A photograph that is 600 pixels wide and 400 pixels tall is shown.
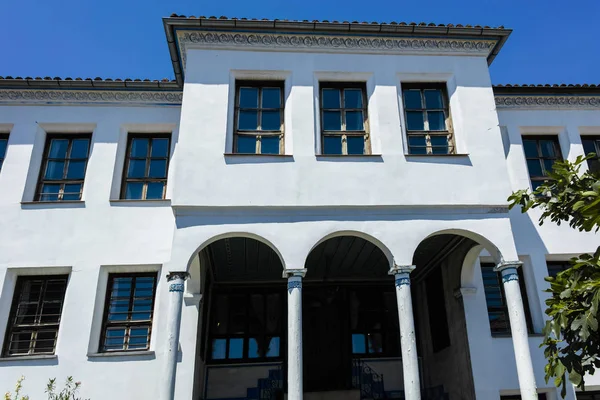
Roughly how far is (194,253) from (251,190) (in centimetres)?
139

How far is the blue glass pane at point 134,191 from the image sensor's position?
10500 mm

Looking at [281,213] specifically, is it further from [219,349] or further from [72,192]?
[72,192]

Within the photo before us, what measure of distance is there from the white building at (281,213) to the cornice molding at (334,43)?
0.03 m

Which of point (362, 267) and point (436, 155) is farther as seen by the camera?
point (362, 267)

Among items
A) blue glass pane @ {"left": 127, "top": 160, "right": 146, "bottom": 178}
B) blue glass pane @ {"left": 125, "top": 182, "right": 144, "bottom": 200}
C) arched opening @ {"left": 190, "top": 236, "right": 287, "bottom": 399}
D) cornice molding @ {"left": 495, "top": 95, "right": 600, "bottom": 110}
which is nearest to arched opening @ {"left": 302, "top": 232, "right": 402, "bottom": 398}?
arched opening @ {"left": 190, "top": 236, "right": 287, "bottom": 399}

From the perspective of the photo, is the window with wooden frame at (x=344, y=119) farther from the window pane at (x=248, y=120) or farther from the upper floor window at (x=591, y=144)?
the upper floor window at (x=591, y=144)

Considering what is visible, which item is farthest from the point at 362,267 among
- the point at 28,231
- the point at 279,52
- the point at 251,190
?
the point at 28,231

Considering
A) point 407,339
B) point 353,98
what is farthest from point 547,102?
point 407,339

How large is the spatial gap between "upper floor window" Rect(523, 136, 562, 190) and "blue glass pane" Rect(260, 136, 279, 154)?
5.67 m

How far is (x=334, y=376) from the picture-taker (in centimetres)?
1168

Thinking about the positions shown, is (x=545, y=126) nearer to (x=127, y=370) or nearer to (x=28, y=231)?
(x=127, y=370)

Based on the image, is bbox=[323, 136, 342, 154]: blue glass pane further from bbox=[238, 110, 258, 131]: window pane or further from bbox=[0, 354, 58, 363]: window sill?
bbox=[0, 354, 58, 363]: window sill

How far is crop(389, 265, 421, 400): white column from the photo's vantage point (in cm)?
737

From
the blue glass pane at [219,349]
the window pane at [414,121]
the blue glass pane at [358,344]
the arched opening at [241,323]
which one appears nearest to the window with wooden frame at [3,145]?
the arched opening at [241,323]
